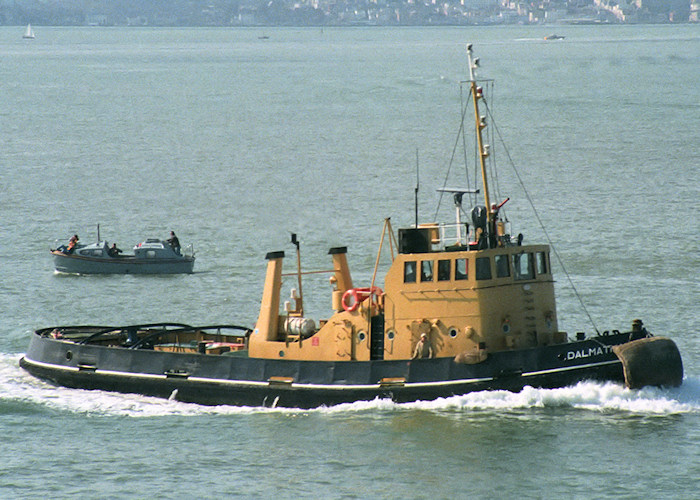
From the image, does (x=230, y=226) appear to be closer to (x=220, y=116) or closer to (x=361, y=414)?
(x=361, y=414)

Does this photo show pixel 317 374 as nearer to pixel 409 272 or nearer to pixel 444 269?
pixel 409 272

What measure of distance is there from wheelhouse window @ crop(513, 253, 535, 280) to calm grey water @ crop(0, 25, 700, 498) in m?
2.88

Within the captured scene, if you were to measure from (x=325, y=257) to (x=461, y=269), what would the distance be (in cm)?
2497

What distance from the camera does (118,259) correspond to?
54719mm

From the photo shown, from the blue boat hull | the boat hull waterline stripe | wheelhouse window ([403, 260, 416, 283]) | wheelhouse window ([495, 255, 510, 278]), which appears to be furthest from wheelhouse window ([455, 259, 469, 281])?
the blue boat hull

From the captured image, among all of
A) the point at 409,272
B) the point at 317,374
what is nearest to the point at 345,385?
the point at 317,374

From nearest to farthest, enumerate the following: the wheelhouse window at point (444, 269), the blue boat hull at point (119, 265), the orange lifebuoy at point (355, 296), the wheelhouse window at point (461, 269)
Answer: the wheelhouse window at point (461, 269)
the wheelhouse window at point (444, 269)
the orange lifebuoy at point (355, 296)
the blue boat hull at point (119, 265)

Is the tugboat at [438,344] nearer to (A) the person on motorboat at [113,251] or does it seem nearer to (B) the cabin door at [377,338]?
(B) the cabin door at [377,338]

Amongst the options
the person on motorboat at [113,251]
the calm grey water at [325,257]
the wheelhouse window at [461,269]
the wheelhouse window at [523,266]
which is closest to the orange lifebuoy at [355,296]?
the wheelhouse window at [461,269]

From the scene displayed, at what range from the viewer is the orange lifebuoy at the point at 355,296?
32.3 metres

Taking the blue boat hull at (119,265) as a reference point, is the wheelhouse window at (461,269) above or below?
above

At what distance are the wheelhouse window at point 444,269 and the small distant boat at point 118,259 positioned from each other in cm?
2429

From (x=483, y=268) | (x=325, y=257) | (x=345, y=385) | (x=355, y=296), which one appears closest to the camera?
(x=483, y=268)

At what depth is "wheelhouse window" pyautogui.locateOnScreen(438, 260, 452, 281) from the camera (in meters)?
31.4
